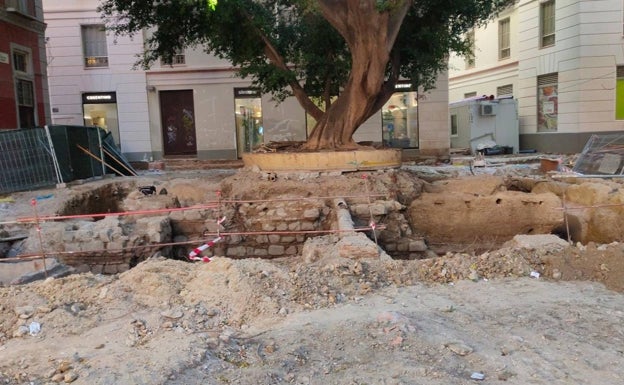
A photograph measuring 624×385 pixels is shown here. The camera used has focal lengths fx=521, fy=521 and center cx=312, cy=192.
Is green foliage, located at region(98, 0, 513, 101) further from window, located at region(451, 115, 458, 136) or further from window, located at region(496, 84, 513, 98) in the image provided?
window, located at region(496, 84, 513, 98)

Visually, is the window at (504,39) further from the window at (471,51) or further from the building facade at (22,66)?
the building facade at (22,66)

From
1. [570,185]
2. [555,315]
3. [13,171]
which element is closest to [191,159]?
[13,171]

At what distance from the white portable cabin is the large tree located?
7.34 meters

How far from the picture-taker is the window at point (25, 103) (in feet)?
57.3

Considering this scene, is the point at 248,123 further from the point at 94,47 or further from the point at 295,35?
the point at 295,35

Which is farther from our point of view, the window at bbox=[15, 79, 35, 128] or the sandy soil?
the window at bbox=[15, 79, 35, 128]

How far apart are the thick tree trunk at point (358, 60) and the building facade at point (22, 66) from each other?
10301 mm

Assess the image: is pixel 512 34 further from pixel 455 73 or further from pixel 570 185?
pixel 570 185

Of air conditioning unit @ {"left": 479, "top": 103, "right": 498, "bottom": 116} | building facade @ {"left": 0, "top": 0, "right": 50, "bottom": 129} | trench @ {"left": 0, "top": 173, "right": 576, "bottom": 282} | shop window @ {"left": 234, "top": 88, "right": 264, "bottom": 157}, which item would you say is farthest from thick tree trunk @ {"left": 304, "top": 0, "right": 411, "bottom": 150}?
building facade @ {"left": 0, "top": 0, "right": 50, "bottom": 129}

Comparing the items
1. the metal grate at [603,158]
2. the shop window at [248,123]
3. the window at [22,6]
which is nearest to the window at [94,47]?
the window at [22,6]

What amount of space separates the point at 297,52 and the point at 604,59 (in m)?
12.0

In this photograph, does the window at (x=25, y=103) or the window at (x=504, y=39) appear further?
the window at (x=504, y=39)

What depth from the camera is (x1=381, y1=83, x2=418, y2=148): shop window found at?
72.4 ft

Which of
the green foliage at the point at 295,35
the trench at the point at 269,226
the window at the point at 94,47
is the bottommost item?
the trench at the point at 269,226
